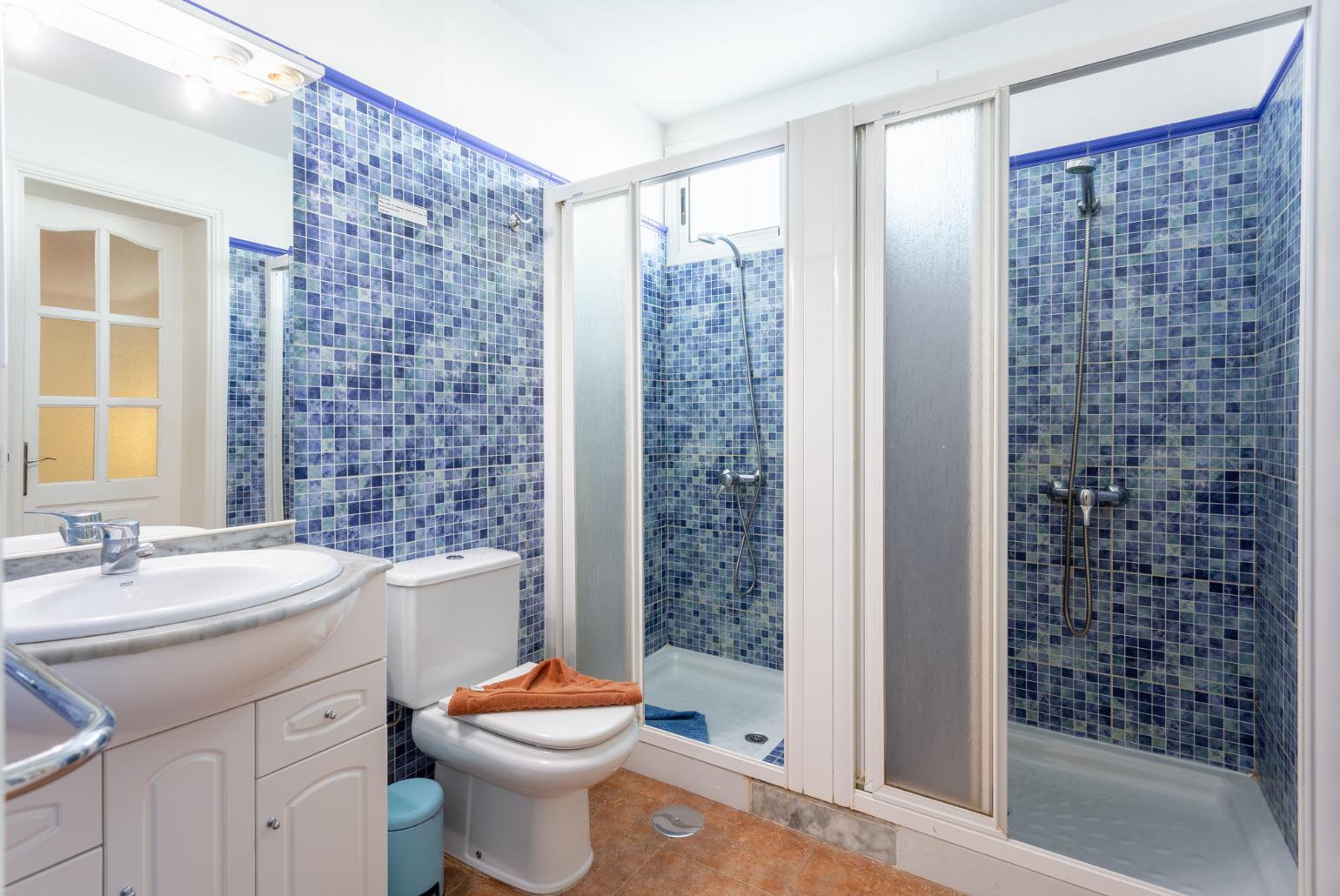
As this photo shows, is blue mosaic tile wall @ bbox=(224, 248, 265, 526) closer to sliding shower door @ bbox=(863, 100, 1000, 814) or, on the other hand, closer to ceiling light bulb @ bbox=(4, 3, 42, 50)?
ceiling light bulb @ bbox=(4, 3, 42, 50)

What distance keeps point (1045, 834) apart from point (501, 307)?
7.55ft

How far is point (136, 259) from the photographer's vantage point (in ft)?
5.11

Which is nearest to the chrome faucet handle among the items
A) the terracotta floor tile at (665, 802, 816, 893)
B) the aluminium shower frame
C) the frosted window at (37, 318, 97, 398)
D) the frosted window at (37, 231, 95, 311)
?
the frosted window at (37, 318, 97, 398)

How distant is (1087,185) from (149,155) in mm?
2598

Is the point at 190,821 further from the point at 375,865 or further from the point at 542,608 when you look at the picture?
the point at 542,608

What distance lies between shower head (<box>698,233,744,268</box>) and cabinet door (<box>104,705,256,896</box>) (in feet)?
7.50

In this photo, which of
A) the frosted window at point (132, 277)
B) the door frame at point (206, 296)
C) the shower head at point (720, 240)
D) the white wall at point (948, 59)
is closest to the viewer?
the door frame at point (206, 296)

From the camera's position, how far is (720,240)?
3021 mm

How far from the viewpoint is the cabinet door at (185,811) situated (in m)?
1.22

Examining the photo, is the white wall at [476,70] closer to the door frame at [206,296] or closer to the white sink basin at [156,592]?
the door frame at [206,296]

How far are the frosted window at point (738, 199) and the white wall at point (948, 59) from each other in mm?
172

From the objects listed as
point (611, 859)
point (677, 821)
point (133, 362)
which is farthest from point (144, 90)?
point (677, 821)

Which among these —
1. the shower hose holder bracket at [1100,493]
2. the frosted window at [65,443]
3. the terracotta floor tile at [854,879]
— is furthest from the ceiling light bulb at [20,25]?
the shower hose holder bracket at [1100,493]

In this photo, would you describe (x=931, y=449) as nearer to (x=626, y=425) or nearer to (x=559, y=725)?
(x=626, y=425)
